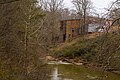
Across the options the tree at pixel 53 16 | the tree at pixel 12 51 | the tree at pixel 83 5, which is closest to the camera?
the tree at pixel 12 51

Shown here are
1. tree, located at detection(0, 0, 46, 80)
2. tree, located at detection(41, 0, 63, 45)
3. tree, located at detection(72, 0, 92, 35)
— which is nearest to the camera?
tree, located at detection(0, 0, 46, 80)

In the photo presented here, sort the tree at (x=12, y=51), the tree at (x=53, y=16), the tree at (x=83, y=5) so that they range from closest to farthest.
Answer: the tree at (x=12, y=51), the tree at (x=83, y=5), the tree at (x=53, y=16)

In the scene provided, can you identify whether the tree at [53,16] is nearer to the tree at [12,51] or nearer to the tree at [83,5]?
the tree at [83,5]

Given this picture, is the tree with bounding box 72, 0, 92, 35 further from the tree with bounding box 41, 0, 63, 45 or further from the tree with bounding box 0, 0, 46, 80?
the tree with bounding box 0, 0, 46, 80

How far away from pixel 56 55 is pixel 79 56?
6.18 meters

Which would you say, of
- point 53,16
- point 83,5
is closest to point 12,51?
point 83,5

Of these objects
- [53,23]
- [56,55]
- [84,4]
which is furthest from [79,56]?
[53,23]

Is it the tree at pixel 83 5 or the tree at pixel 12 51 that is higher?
the tree at pixel 83 5

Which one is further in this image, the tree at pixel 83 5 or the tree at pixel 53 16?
the tree at pixel 53 16

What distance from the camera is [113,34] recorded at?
13.4 feet

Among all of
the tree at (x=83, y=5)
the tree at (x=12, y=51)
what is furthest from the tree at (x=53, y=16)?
the tree at (x=12, y=51)

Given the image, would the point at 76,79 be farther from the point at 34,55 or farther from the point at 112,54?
the point at 112,54

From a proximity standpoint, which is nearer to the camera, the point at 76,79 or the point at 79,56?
the point at 76,79

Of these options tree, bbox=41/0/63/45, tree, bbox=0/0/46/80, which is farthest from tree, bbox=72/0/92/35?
tree, bbox=0/0/46/80
